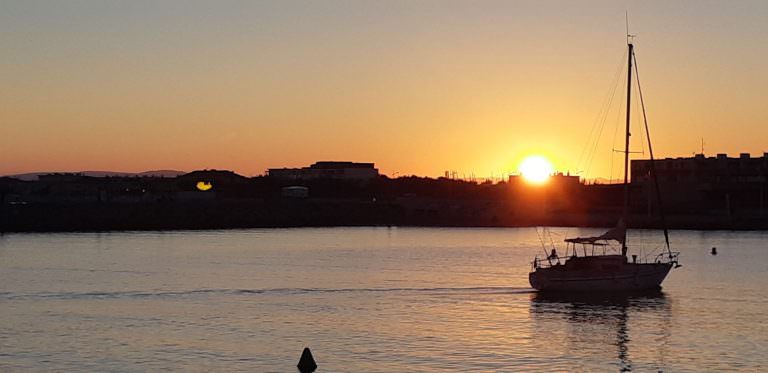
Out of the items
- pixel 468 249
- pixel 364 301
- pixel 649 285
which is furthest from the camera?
pixel 468 249

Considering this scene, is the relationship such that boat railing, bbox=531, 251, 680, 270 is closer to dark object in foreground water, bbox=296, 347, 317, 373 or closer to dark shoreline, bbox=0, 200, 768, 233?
dark object in foreground water, bbox=296, 347, 317, 373

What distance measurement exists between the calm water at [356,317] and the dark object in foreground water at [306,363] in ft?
2.56

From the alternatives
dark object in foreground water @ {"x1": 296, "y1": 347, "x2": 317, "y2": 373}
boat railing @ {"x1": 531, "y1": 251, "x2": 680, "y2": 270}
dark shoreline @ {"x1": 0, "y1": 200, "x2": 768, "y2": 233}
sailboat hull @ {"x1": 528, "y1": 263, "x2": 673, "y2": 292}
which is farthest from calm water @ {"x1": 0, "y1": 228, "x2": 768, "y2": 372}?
dark shoreline @ {"x1": 0, "y1": 200, "x2": 768, "y2": 233}

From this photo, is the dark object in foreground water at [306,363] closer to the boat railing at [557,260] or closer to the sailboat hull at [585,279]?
the sailboat hull at [585,279]

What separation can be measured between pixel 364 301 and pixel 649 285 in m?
18.3

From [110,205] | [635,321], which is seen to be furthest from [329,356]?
[110,205]

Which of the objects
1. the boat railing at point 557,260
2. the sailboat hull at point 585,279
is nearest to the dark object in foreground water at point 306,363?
the sailboat hull at point 585,279

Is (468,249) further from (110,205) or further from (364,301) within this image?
(110,205)

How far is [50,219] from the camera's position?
170 metres

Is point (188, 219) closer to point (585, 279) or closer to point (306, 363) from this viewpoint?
point (585, 279)

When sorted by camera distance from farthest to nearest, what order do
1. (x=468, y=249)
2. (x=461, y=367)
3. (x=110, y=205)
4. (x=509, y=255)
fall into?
1. (x=110, y=205)
2. (x=468, y=249)
3. (x=509, y=255)
4. (x=461, y=367)

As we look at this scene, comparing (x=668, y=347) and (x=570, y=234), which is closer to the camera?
(x=668, y=347)

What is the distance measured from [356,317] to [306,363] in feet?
53.7

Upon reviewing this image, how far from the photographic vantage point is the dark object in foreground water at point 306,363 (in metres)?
42.3
